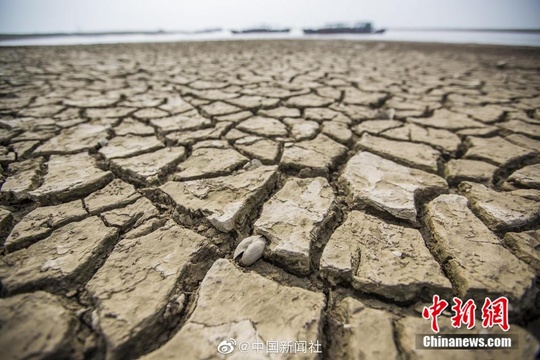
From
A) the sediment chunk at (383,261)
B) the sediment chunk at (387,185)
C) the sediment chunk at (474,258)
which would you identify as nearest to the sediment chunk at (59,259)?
the sediment chunk at (383,261)

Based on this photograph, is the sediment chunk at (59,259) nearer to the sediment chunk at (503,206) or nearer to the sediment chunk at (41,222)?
the sediment chunk at (41,222)

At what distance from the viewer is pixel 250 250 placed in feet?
2.49

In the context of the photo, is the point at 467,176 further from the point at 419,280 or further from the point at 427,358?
the point at 427,358

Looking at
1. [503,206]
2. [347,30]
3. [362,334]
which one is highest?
[347,30]

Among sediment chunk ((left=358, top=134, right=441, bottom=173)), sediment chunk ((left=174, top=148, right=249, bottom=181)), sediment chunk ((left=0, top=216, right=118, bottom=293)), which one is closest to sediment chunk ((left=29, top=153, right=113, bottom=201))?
sediment chunk ((left=0, top=216, right=118, bottom=293))

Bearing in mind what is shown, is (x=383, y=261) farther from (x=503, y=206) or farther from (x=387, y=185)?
(x=503, y=206)

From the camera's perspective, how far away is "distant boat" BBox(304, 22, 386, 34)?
21.5m

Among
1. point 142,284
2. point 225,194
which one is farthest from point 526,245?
point 142,284

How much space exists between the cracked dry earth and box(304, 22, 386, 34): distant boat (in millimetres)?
22983

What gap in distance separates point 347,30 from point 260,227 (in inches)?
1118

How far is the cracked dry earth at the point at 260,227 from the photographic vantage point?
0.58 meters

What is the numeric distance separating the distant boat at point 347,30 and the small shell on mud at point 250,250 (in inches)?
937

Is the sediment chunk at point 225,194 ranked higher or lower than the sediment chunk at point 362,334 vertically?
higher

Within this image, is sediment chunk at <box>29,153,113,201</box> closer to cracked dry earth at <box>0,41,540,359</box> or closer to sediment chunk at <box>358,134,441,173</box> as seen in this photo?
cracked dry earth at <box>0,41,540,359</box>
